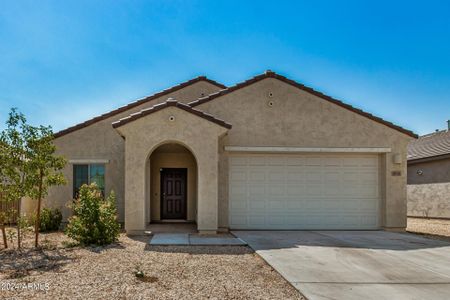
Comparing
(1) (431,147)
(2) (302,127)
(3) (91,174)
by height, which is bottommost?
(3) (91,174)

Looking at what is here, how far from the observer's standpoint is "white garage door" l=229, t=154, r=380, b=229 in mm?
12844

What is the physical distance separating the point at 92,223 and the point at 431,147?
20687mm

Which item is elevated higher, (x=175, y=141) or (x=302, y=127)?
(x=302, y=127)

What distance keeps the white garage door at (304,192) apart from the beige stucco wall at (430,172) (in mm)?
8661

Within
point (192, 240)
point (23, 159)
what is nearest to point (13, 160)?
point (23, 159)

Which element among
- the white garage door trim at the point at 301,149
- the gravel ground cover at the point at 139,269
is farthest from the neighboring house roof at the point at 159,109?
the gravel ground cover at the point at 139,269

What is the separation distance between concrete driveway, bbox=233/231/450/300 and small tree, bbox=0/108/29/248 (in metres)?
6.10

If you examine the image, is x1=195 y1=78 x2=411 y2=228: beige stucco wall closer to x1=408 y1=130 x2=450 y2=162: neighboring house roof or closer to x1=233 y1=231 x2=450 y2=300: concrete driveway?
x1=233 y1=231 x2=450 y2=300: concrete driveway

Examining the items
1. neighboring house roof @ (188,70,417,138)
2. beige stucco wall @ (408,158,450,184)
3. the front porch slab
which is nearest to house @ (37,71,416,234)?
neighboring house roof @ (188,70,417,138)

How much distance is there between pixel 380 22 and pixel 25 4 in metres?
12.0

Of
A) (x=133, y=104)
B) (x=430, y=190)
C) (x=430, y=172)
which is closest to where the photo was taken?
(x=133, y=104)

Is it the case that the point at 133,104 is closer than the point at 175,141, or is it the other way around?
the point at 175,141

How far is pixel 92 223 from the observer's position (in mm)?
9516

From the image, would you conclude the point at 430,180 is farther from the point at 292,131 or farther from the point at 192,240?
the point at 192,240
